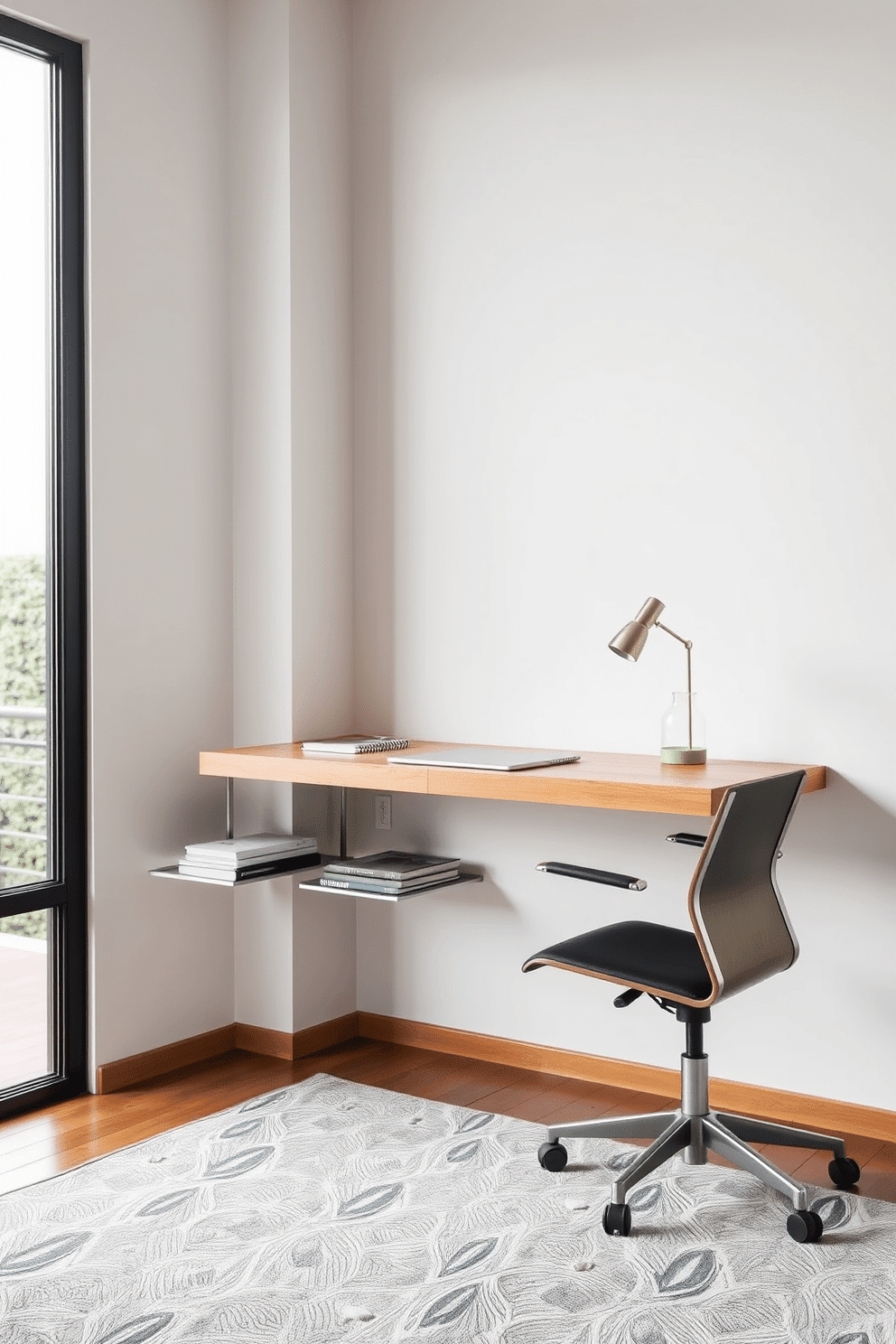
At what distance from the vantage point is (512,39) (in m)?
3.35

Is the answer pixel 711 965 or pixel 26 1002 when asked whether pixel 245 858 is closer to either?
A: pixel 26 1002

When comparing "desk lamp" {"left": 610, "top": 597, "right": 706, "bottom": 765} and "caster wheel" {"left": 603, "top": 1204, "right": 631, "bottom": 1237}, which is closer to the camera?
"caster wheel" {"left": 603, "top": 1204, "right": 631, "bottom": 1237}

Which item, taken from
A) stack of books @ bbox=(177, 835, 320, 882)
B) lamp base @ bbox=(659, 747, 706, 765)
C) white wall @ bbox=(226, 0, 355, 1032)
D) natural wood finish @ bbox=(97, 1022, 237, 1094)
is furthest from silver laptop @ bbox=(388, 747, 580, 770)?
natural wood finish @ bbox=(97, 1022, 237, 1094)

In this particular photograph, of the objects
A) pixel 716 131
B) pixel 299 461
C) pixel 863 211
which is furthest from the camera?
pixel 299 461

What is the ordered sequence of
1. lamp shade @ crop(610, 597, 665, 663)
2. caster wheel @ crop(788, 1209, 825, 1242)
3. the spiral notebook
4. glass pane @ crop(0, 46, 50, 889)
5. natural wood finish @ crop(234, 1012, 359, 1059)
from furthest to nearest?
natural wood finish @ crop(234, 1012, 359, 1059) → the spiral notebook → glass pane @ crop(0, 46, 50, 889) → lamp shade @ crop(610, 597, 665, 663) → caster wheel @ crop(788, 1209, 825, 1242)

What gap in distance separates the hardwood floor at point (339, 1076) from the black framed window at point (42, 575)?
0.59ft

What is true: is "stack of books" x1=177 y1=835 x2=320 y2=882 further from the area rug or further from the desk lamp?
the desk lamp

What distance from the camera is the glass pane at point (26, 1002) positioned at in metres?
3.14

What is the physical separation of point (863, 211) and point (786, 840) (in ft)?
4.76

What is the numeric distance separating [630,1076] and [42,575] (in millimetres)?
1960

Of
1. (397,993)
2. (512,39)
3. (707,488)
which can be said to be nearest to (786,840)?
(707,488)

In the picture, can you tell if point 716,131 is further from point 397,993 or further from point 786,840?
point 397,993

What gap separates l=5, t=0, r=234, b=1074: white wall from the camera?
323 centimetres

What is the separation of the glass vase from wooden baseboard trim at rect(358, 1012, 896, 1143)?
83 cm
